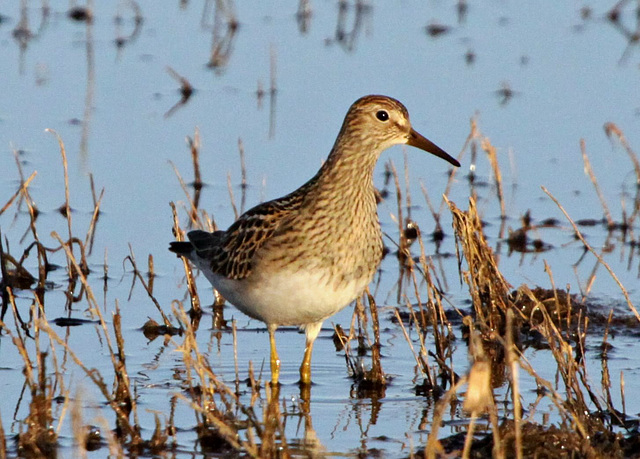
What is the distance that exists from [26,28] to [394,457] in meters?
10.2

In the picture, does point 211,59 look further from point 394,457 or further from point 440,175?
point 394,457

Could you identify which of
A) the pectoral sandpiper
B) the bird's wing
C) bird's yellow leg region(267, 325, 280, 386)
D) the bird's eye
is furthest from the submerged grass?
the bird's eye

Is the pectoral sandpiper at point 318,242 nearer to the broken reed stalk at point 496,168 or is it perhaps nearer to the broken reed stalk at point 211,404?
the broken reed stalk at point 211,404

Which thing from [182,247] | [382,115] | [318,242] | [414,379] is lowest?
[414,379]

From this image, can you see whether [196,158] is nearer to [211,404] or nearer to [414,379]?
[414,379]

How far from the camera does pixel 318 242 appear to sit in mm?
7637

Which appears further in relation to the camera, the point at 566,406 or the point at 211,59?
the point at 211,59

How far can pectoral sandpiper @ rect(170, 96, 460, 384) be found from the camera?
7617 millimetres

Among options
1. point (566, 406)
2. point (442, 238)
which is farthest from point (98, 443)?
point (442, 238)

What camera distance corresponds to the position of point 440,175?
12.2m

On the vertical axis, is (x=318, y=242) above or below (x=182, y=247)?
below

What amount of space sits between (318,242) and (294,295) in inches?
13.2

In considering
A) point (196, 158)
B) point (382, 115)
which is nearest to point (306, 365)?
point (382, 115)

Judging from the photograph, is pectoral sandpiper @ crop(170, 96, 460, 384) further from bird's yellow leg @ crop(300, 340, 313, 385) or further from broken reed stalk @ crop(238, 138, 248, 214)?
broken reed stalk @ crop(238, 138, 248, 214)
